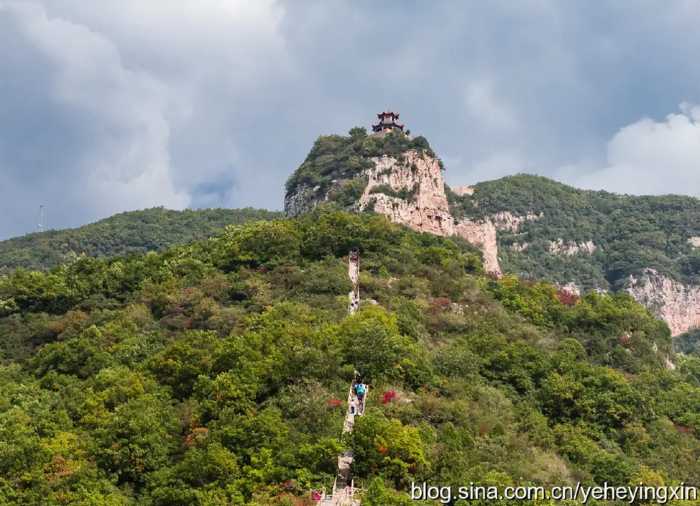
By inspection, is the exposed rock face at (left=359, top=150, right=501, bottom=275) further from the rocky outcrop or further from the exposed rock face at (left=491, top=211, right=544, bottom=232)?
the exposed rock face at (left=491, top=211, right=544, bottom=232)

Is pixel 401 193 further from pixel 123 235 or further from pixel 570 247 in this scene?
pixel 570 247

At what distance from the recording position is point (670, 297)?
416 feet

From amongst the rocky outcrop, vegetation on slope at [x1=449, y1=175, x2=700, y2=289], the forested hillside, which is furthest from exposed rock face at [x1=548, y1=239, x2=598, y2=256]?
the rocky outcrop

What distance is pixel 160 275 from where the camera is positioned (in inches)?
2506

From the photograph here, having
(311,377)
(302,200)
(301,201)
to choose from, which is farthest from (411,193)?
(311,377)

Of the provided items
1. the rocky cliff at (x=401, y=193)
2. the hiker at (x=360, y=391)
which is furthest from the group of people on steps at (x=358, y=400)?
the rocky cliff at (x=401, y=193)

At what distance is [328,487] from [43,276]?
34.9 meters

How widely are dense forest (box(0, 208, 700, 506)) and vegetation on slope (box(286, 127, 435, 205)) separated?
21406 mm

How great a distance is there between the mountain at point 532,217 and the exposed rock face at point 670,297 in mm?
121

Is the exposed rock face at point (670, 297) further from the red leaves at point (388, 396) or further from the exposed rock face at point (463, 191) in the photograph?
the red leaves at point (388, 396)

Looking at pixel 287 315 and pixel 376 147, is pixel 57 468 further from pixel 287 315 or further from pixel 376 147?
pixel 376 147

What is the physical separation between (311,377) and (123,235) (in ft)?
245

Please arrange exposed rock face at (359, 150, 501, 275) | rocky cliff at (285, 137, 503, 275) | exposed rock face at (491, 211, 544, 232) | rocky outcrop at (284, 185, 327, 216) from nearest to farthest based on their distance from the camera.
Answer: exposed rock face at (359, 150, 501, 275) → rocky cliff at (285, 137, 503, 275) → rocky outcrop at (284, 185, 327, 216) → exposed rock face at (491, 211, 544, 232)

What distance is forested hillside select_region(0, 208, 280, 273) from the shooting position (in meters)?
104
